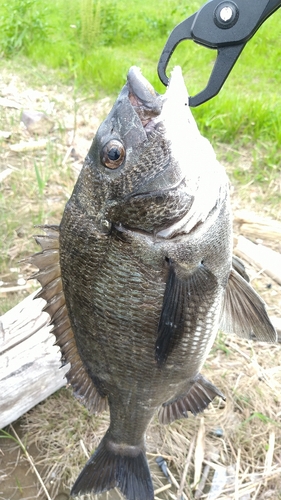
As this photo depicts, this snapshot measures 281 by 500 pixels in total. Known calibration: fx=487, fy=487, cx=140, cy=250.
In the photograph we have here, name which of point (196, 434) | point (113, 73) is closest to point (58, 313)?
point (196, 434)

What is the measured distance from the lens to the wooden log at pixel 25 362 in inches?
98.1

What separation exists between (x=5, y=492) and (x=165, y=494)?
0.82 metres

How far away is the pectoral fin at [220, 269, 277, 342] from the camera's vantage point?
1858mm

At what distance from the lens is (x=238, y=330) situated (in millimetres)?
1980

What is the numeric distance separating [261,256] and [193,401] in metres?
1.48

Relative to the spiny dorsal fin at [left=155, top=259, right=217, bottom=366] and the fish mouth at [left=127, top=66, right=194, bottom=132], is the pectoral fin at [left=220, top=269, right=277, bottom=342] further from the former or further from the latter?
the fish mouth at [left=127, top=66, right=194, bottom=132]

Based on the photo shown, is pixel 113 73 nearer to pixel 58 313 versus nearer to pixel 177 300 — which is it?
pixel 58 313

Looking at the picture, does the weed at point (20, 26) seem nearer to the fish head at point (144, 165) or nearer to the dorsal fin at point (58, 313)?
the dorsal fin at point (58, 313)

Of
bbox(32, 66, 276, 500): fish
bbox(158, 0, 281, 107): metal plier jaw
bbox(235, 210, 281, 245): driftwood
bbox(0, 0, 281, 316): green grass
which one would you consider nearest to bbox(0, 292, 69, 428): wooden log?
bbox(32, 66, 276, 500): fish

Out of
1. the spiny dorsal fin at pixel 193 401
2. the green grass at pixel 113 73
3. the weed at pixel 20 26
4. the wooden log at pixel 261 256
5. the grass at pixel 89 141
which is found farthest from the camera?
the weed at pixel 20 26

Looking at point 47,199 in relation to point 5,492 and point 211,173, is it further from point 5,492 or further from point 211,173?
point 211,173

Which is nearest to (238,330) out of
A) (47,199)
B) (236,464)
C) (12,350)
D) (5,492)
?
(236,464)

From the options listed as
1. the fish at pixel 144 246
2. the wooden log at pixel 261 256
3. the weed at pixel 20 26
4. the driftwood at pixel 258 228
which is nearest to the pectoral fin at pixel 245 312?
the fish at pixel 144 246

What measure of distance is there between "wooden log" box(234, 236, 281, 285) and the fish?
143 centimetres
